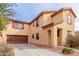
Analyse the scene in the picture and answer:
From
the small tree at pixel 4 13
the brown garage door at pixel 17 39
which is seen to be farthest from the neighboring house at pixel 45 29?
the small tree at pixel 4 13

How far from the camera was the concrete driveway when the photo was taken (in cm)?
399

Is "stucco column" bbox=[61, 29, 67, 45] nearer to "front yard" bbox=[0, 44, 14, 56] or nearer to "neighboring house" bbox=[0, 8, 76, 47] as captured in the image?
"neighboring house" bbox=[0, 8, 76, 47]

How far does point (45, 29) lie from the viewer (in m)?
4.08

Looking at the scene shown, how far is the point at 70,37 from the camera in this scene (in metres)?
3.99

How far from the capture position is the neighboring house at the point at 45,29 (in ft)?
13.0

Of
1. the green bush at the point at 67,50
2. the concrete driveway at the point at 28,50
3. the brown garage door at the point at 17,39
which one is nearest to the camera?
the green bush at the point at 67,50

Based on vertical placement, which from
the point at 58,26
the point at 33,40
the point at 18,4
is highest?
the point at 18,4

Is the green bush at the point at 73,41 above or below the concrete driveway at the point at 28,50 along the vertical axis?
above

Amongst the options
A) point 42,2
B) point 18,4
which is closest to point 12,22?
point 18,4

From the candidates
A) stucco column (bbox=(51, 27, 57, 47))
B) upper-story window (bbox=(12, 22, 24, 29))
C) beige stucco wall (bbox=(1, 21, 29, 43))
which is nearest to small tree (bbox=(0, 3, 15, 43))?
beige stucco wall (bbox=(1, 21, 29, 43))

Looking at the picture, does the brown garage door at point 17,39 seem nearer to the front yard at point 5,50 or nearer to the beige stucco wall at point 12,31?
the beige stucco wall at point 12,31

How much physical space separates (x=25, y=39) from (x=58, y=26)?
0.81m

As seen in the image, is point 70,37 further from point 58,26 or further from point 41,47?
point 41,47

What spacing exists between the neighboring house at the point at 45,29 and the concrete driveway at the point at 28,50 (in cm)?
13
